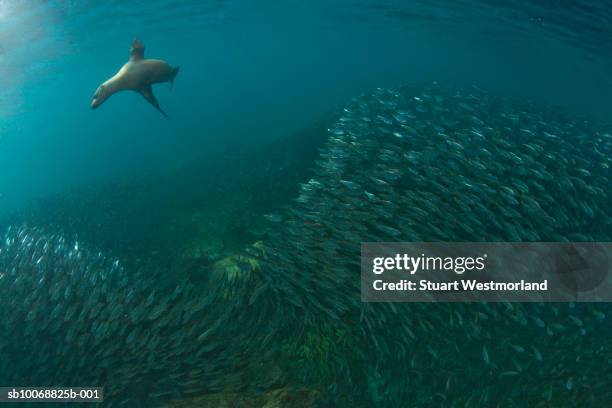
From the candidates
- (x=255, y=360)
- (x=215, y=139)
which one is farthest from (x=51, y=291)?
(x=215, y=139)

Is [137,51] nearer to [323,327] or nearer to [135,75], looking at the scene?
[135,75]

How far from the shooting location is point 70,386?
17.8 ft

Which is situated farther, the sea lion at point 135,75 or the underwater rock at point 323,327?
the sea lion at point 135,75

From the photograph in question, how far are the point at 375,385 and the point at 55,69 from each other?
53551 mm

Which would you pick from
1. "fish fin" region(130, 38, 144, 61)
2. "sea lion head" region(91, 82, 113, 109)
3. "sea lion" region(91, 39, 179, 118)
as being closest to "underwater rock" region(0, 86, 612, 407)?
"sea lion head" region(91, 82, 113, 109)

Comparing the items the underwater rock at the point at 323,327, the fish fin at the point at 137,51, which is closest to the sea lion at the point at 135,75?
the fish fin at the point at 137,51

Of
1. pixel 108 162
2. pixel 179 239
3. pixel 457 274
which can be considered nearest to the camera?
pixel 457 274

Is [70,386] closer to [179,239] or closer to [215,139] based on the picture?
[179,239]

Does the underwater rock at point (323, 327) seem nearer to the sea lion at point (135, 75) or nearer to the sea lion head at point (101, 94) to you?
the sea lion head at point (101, 94)

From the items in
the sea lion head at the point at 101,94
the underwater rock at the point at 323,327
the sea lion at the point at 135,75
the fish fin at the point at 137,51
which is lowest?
the underwater rock at the point at 323,327

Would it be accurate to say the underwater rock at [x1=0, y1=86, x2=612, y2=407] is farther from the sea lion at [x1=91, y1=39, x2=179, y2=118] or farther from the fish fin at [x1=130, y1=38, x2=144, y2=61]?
the fish fin at [x1=130, y1=38, x2=144, y2=61]

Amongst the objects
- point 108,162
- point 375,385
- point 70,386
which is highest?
point 70,386

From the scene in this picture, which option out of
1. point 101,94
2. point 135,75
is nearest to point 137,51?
point 135,75

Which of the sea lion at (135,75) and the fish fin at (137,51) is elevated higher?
the fish fin at (137,51)
